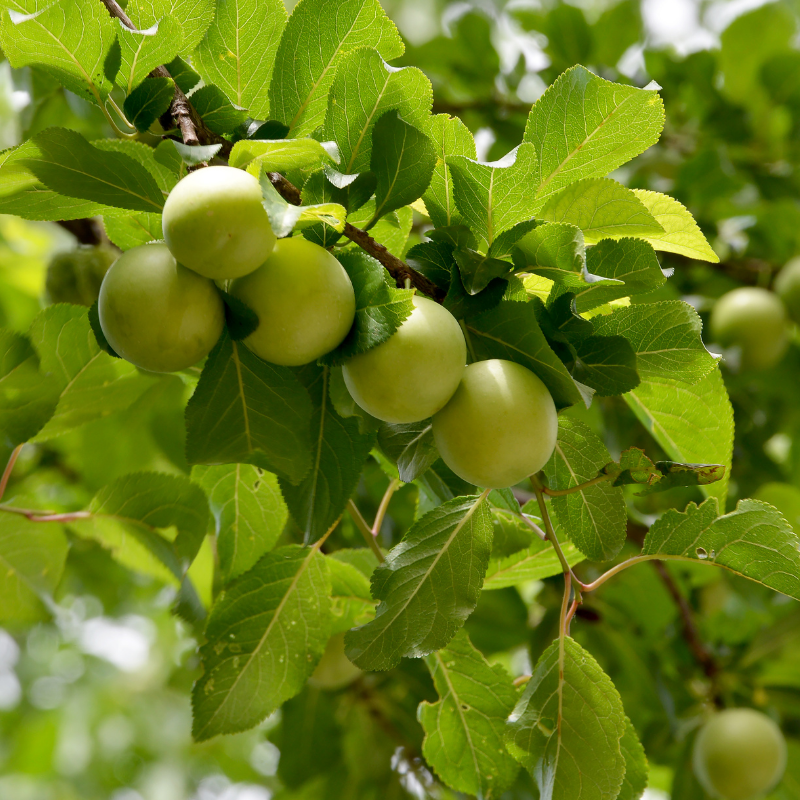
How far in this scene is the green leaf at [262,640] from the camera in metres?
0.82

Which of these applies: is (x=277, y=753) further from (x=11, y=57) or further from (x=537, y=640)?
(x=11, y=57)

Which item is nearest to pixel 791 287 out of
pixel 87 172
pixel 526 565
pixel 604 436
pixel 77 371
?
pixel 604 436

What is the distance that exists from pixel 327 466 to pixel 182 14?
0.41 metres

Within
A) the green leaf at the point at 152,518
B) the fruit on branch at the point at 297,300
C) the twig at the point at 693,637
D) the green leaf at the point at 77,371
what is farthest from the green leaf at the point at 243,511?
the twig at the point at 693,637

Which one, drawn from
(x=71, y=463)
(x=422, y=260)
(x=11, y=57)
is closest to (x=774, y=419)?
(x=422, y=260)

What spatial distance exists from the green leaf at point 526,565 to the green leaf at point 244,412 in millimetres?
371

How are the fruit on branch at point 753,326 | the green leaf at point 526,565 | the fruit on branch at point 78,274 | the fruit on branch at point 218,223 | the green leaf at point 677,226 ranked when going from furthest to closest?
1. the fruit on branch at point 753,326
2. the fruit on branch at point 78,274
3. the green leaf at point 526,565
4. the green leaf at point 677,226
5. the fruit on branch at point 218,223

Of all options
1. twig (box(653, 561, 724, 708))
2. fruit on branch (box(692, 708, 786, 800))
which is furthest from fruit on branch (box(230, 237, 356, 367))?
fruit on branch (box(692, 708, 786, 800))

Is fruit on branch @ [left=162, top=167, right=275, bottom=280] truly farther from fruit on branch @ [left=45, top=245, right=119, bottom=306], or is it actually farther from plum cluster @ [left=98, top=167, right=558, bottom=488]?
fruit on branch @ [left=45, top=245, right=119, bottom=306]

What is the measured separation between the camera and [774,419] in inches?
76.8

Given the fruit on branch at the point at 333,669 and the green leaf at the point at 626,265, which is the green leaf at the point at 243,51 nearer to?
the green leaf at the point at 626,265

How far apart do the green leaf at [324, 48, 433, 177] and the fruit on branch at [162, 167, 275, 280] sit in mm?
128

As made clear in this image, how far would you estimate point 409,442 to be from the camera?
27.1 inches

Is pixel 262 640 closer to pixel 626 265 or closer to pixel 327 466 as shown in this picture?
pixel 327 466
